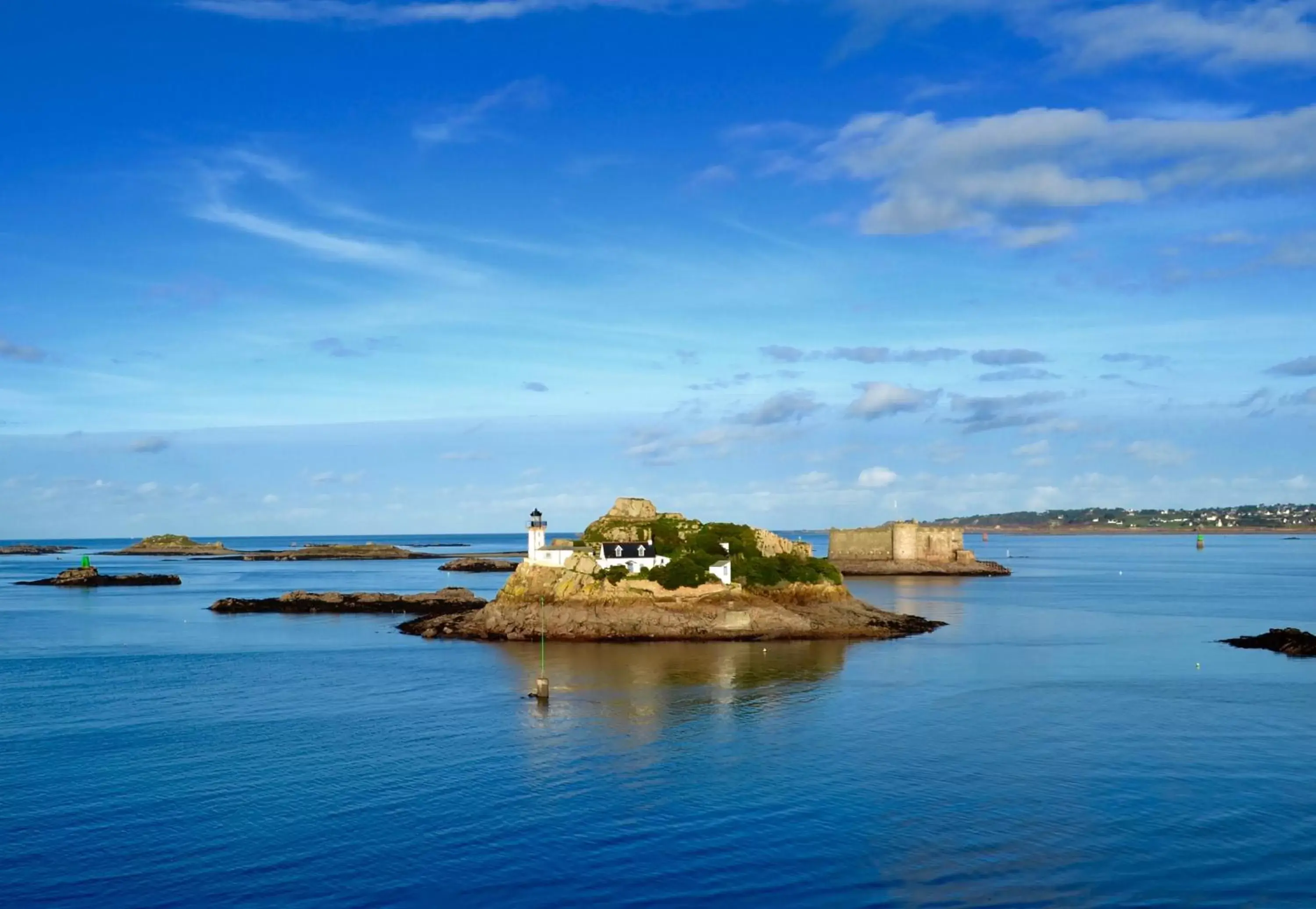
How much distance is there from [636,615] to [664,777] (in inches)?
1546

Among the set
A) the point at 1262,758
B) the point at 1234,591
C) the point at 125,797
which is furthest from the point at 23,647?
the point at 1234,591

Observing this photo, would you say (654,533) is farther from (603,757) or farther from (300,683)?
(603,757)

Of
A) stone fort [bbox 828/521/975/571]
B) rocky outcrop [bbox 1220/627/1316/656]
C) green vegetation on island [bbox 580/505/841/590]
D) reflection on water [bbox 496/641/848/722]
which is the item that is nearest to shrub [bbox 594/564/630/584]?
green vegetation on island [bbox 580/505/841/590]

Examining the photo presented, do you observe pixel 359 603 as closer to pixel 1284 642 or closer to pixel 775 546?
pixel 775 546

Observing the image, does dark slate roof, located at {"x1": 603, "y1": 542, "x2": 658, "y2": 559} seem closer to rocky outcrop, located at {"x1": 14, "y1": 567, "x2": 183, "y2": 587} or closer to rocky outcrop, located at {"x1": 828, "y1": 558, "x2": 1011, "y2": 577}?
rocky outcrop, located at {"x1": 828, "y1": 558, "x2": 1011, "y2": 577}

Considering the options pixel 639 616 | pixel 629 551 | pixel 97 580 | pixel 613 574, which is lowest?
pixel 639 616

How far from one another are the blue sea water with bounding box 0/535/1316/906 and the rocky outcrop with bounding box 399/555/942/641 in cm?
329

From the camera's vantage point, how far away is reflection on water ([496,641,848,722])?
50.2 meters

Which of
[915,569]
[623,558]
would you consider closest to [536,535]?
[623,558]

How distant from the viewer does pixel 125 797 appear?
110 ft

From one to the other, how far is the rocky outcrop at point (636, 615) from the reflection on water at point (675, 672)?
4.96 ft

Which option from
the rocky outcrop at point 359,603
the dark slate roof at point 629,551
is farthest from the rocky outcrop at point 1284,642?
the rocky outcrop at point 359,603

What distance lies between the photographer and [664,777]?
36156 millimetres

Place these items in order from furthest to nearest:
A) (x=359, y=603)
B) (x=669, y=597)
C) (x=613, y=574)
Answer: (x=359, y=603) → (x=613, y=574) → (x=669, y=597)
